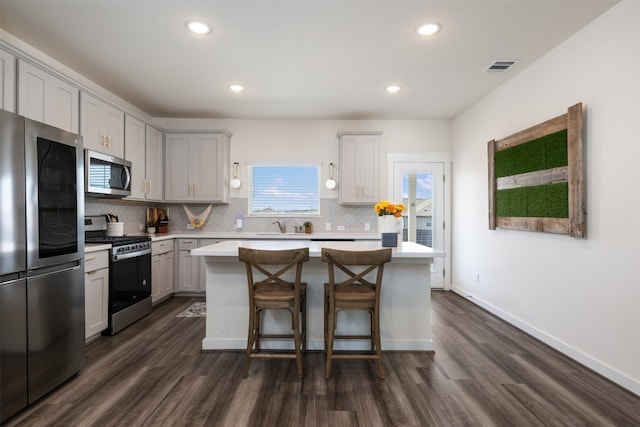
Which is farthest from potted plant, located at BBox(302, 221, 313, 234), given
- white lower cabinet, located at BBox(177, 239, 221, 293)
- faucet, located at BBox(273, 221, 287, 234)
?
white lower cabinet, located at BBox(177, 239, 221, 293)

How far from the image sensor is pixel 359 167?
4898 mm

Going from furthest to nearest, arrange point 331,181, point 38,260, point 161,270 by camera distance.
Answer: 1. point 331,181
2. point 161,270
3. point 38,260

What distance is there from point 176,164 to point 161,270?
5.30ft

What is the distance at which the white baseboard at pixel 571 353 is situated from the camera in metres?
2.21

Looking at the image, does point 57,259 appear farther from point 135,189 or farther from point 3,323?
point 135,189

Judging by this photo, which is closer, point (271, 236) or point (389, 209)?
point (389, 209)

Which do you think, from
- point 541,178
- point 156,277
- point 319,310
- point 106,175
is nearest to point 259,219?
point 156,277

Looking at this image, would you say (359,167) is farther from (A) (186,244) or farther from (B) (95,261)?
(B) (95,261)

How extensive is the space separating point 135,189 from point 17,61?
1.88 m

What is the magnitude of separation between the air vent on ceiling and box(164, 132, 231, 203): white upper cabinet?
365 centimetres

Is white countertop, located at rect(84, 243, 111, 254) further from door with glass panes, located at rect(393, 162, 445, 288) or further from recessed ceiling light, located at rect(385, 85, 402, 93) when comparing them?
door with glass panes, located at rect(393, 162, 445, 288)

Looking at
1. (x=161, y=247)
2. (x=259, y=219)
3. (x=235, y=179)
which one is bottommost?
(x=161, y=247)

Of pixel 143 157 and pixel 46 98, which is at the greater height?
pixel 46 98

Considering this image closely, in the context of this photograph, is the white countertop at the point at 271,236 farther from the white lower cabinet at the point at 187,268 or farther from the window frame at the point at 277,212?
the window frame at the point at 277,212
